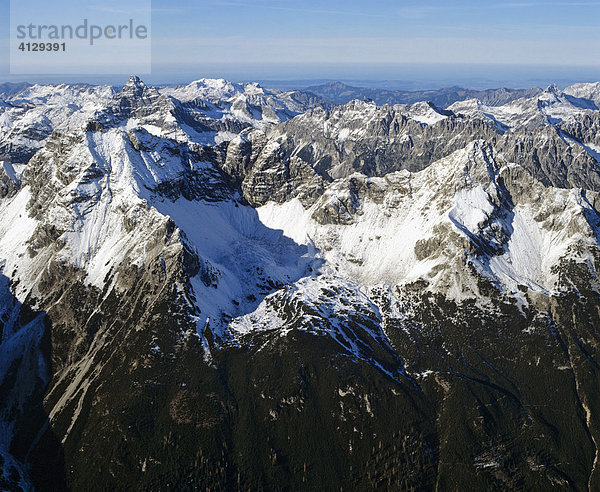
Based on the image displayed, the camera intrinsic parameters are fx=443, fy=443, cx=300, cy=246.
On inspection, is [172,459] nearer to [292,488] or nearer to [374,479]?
[292,488]

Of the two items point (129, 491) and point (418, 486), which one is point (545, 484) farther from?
point (129, 491)

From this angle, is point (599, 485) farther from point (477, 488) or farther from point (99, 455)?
point (99, 455)

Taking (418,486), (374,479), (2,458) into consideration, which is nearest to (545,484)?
(418,486)

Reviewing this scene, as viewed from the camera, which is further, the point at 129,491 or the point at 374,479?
the point at 374,479

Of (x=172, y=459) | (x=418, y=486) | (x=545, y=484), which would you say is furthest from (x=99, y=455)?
(x=545, y=484)

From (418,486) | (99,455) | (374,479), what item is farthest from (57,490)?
(418,486)

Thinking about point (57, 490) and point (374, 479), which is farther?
point (374, 479)

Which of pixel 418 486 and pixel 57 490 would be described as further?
pixel 418 486
